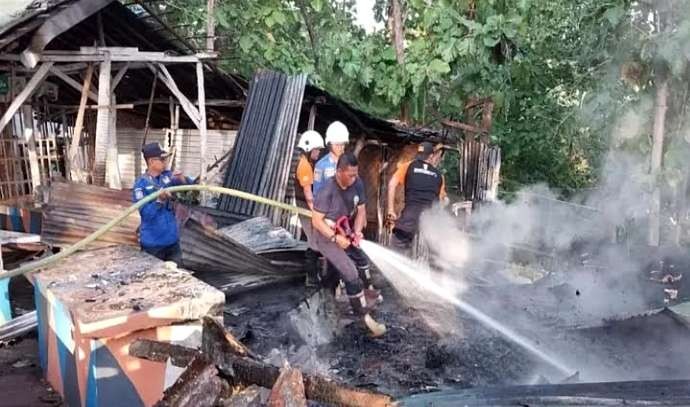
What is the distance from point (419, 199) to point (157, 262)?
13.5 ft

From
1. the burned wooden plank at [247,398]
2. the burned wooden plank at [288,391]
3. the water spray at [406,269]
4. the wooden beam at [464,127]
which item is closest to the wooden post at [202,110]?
the water spray at [406,269]

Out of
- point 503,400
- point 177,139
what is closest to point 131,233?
point 503,400

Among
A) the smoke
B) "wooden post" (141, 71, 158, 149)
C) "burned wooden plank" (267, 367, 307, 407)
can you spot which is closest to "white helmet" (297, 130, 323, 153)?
the smoke

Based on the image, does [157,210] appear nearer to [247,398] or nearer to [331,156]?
[331,156]

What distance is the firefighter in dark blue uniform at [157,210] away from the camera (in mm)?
5262

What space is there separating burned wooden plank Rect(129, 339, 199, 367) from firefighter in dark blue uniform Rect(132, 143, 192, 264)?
285 cm

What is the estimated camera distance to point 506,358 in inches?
208

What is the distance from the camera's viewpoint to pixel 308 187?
7.25 meters

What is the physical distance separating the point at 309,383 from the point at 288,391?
0.32 ft

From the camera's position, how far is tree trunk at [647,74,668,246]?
910 centimetres

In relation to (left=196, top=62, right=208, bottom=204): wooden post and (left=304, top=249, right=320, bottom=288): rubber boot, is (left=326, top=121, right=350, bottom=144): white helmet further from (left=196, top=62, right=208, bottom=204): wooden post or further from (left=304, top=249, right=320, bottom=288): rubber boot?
(left=196, top=62, right=208, bottom=204): wooden post

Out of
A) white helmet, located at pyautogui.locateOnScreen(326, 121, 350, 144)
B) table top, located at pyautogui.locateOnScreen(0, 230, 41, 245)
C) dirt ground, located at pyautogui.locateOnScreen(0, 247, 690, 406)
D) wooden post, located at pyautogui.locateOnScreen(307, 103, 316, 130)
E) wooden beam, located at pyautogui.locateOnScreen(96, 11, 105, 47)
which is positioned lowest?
dirt ground, located at pyautogui.locateOnScreen(0, 247, 690, 406)

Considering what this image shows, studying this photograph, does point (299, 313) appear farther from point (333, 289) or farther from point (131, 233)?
point (131, 233)

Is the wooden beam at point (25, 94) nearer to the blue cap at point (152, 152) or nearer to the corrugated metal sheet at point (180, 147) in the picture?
the corrugated metal sheet at point (180, 147)
